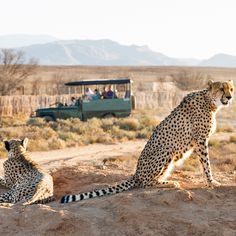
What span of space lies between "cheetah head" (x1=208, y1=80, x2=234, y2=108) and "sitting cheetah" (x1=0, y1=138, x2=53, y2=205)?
252 centimetres

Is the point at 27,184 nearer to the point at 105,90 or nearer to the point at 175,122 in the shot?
the point at 175,122

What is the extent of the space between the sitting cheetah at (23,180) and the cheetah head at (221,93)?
2.52m

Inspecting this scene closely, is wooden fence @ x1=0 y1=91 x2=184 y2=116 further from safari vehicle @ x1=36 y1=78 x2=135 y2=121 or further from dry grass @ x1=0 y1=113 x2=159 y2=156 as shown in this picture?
safari vehicle @ x1=36 y1=78 x2=135 y2=121

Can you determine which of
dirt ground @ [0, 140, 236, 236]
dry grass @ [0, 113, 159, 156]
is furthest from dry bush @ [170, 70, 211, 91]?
dirt ground @ [0, 140, 236, 236]

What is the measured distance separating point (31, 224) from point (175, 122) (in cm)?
254

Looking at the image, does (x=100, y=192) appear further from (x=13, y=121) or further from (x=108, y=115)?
(x=13, y=121)

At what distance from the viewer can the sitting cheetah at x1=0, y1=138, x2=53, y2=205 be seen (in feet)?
25.4

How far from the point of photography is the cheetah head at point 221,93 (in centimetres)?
803

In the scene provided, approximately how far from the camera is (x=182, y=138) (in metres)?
7.91

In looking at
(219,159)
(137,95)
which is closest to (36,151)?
(219,159)

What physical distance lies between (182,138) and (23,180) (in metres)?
2.26

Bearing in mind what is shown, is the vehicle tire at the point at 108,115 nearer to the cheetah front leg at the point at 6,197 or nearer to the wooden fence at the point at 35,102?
the wooden fence at the point at 35,102

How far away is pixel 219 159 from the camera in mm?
14359

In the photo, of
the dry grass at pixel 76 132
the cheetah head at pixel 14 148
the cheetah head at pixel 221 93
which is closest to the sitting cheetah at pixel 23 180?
the cheetah head at pixel 14 148
